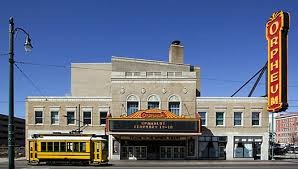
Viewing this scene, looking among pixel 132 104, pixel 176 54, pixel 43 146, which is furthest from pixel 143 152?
pixel 176 54

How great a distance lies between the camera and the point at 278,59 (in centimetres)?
5181

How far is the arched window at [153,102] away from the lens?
5719cm

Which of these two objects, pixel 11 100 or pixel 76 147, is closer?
pixel 11 100

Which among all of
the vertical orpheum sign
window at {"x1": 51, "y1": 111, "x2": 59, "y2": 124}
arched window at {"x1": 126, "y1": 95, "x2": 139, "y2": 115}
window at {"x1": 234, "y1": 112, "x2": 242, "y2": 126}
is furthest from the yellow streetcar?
the vertical orpheum sign

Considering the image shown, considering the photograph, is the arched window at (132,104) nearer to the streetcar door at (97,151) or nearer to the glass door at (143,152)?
the glass door at (143,152)

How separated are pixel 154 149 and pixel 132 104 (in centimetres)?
618

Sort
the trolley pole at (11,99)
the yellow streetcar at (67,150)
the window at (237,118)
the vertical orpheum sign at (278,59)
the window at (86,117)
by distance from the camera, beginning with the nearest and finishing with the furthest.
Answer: the trolley pole at (11,99) → the yellow streetcar at (67,150) → the vertical orpheum sign at (278,59) → the window at (237,118) → the window at (86,117)

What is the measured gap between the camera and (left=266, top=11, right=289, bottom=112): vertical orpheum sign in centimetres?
5119

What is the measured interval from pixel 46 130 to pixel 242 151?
970 inches

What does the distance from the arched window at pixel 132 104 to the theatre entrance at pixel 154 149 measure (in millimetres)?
3811

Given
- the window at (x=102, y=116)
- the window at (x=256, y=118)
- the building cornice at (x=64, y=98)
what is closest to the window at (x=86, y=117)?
the window at (x=102, y=116)

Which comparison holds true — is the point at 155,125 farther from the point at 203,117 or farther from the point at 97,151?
the point at 97,151

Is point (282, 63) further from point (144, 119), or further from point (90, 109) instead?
point (90, 109)

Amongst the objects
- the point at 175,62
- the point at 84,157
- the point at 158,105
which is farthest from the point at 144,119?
the point at 175,62
